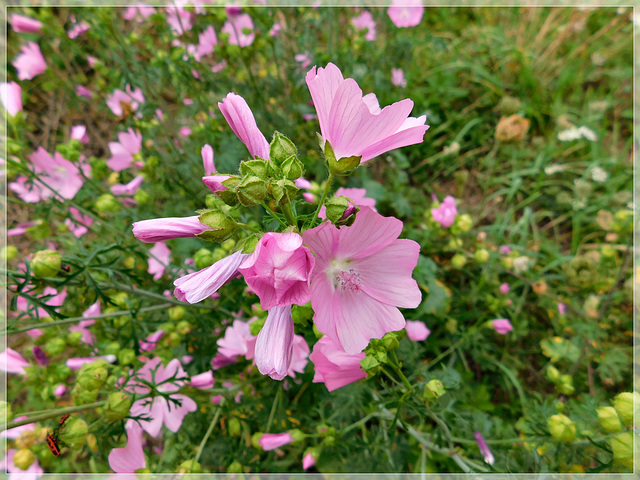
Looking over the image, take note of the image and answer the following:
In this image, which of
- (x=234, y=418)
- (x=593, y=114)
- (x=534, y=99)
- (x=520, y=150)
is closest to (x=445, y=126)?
(x=520, y=150)

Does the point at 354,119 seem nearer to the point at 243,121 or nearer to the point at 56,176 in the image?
the point at 243,121

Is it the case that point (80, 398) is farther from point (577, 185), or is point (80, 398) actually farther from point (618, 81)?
point (618, 81)

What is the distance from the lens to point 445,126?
3.00 meters

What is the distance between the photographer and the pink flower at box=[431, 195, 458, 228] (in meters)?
1.92

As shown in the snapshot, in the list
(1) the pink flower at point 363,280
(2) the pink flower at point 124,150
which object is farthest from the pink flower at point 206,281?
(2) the pink flower at point 124,150

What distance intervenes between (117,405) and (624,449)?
141cm

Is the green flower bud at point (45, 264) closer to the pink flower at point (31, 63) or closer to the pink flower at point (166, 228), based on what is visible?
the pink flower at point (166, 228)

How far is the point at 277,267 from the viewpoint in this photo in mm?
672

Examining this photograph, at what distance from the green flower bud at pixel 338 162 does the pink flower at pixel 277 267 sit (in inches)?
8.8

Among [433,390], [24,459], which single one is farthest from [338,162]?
[24,459]

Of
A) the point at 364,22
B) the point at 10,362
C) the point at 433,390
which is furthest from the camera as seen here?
the point at 364,22

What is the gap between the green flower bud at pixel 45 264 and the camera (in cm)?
115

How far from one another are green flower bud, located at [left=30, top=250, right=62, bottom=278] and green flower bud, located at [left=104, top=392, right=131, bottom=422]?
0.44 meters

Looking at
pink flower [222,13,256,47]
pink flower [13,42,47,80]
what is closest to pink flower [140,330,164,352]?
pink flower [222,13,256,47]
